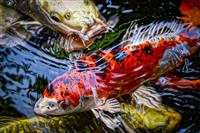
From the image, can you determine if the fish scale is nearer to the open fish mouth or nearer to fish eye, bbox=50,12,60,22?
the open fish mouth

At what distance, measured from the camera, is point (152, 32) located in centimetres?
160

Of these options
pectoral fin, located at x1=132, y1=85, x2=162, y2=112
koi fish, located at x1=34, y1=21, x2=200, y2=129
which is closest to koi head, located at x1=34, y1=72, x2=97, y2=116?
koi fish, located at x1=34, y1=21, x2=200, y2=129

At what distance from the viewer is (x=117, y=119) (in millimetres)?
1509

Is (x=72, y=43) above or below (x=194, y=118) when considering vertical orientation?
above

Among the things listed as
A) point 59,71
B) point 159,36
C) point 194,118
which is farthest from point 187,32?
point 59,71

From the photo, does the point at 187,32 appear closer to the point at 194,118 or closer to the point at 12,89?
the point at 194,118

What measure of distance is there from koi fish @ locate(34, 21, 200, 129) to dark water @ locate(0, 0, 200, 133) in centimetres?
3

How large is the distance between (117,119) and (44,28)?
1.20 ft

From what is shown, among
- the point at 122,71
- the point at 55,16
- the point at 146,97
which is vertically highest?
the point at 55,16

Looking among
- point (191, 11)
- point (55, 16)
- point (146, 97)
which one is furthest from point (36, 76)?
point (191, 11)

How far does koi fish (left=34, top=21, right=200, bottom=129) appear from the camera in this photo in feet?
4.83

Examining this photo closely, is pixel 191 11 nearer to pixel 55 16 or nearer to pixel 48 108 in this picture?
pixel 55 16

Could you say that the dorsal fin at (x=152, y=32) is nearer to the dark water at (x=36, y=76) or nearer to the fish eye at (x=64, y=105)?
the dark water at (x=36, y=76)

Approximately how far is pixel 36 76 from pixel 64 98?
13 centimetres
